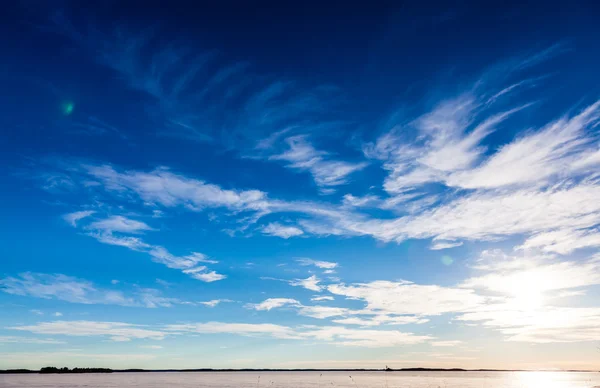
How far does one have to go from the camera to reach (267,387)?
4722 inches

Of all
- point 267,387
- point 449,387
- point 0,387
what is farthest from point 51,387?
point 449,387

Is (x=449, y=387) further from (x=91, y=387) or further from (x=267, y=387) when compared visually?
(x=91, y=387)

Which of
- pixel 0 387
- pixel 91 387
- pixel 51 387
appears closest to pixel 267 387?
pixel 91 387

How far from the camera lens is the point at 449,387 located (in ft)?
423

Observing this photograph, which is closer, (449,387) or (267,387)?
(267,387)

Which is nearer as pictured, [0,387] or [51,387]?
[51,387]

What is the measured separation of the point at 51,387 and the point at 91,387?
37.4ft

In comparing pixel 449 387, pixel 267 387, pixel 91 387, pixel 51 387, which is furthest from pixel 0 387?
pixel 449 387

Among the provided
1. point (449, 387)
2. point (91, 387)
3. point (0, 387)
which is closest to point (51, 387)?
point (91, 387)

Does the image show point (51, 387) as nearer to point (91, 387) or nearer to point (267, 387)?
point (91, 387)

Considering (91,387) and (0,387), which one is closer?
(91,387)

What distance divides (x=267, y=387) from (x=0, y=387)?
75.9 metres

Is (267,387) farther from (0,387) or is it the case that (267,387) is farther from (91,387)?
(0,387)

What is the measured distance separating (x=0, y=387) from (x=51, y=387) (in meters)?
22.0
